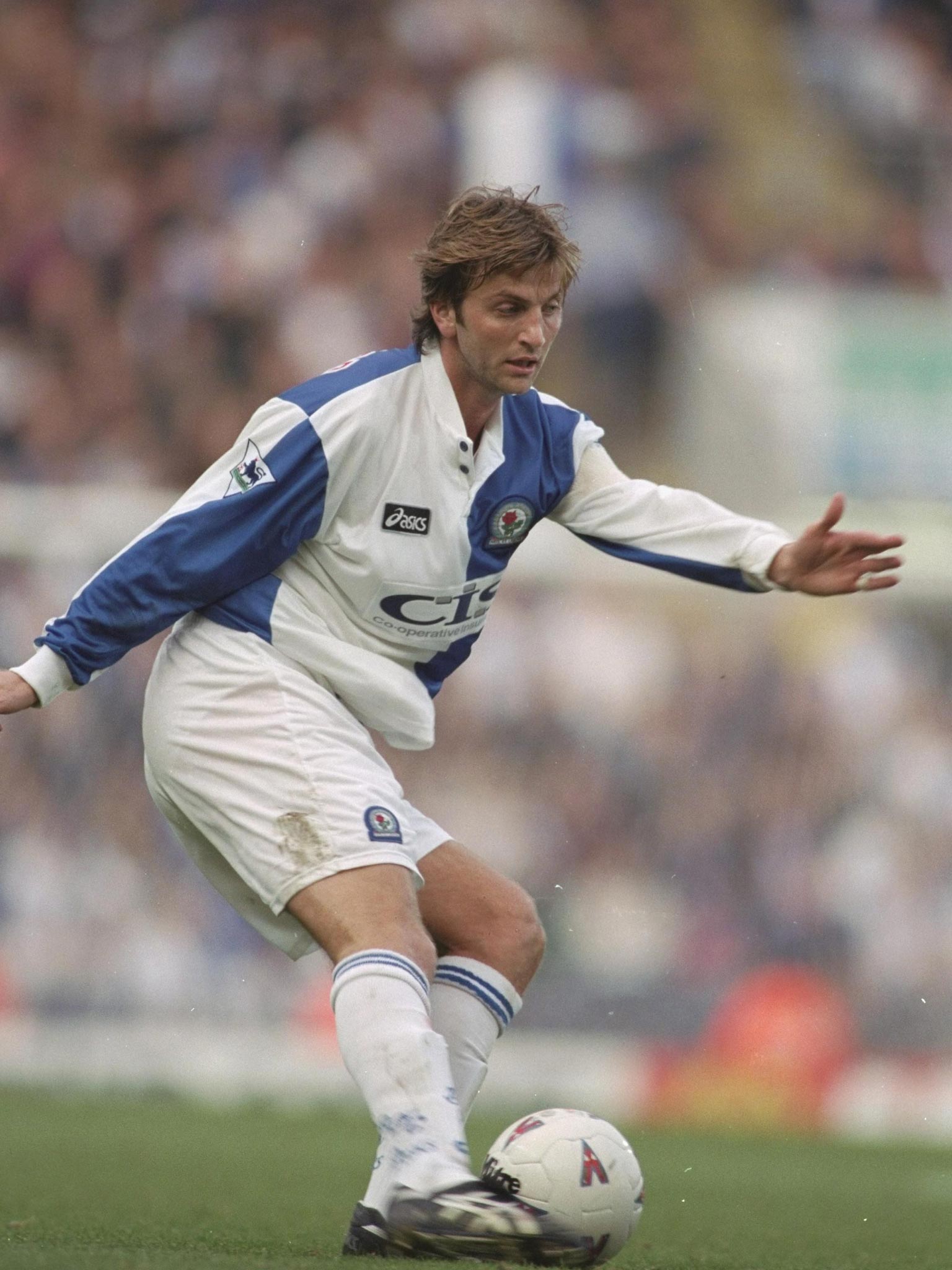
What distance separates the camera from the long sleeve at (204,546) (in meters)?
4.14

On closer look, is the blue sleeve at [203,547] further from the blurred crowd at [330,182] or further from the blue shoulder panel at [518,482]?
the blurred crowd at [330,182]

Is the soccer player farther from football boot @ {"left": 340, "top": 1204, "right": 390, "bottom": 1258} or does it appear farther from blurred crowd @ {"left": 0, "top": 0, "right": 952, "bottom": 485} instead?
blurred crowd @ {"left": 0, "top": 0, "right": 952, "bottom": 485}

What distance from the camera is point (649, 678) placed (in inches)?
470

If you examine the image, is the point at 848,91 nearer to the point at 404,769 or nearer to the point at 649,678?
the point at 649,678

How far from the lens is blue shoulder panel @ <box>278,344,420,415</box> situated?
4.21 meters

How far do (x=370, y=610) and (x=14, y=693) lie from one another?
0.75 metres

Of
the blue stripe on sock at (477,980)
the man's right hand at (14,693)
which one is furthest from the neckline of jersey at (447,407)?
the blue stripe on sock at (477,980)

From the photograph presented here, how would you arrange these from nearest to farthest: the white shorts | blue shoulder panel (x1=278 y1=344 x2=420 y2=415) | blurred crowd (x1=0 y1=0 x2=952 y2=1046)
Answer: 1. the white shorts
2. blue shoulder panel (x1=278 y1=344 x2=420 y2=415)
3. blurred crowd (x1=0 y1=0 x2=952 y2=1046)

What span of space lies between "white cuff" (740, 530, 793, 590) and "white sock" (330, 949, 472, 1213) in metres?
1.23

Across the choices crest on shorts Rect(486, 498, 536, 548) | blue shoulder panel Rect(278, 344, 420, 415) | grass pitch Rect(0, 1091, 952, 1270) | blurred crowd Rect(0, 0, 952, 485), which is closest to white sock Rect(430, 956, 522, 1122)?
grass pitch Rect(0, 1091, 952, 1270)

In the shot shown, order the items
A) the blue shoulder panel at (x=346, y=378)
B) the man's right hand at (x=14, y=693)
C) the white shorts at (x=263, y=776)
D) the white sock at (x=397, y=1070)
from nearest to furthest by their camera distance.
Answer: the white sock at (x=397, y=1070) < the white shorts at (x=263, y=776) < the man's right hand at (x=14, y=693) < the blue shoulder panel at (x=346, y=378)

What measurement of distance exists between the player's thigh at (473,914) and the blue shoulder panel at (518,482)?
0.39m

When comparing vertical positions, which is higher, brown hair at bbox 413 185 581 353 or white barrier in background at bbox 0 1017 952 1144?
brown hair at bbox 413 185 581 353

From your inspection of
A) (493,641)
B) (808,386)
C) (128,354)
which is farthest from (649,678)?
(128,354)
